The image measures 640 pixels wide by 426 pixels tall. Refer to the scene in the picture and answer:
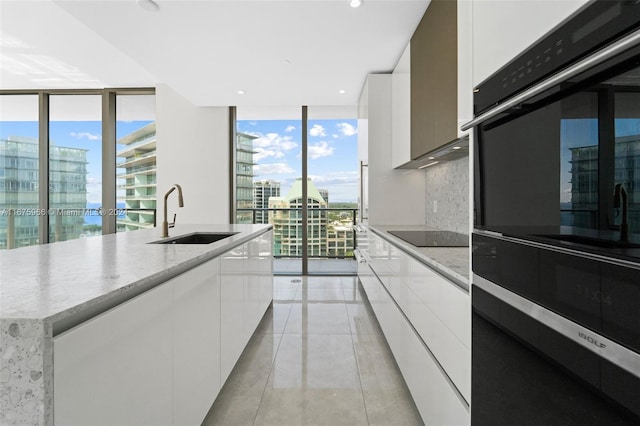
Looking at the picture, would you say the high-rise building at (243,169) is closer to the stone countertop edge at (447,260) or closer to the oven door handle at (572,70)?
the stone countertop edge at (447,260)

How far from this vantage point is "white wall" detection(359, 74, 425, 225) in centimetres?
354

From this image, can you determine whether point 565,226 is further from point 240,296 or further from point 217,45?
point 217,45

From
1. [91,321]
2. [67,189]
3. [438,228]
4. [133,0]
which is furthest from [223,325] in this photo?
[67,189]

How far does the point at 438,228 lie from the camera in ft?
9.89

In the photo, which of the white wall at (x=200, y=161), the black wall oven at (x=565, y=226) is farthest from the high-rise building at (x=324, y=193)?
the black wall oven at (x=565, y=226)

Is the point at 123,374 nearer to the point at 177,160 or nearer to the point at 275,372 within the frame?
the point at 275,372

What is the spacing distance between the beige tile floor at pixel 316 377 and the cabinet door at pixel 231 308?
0.20 m

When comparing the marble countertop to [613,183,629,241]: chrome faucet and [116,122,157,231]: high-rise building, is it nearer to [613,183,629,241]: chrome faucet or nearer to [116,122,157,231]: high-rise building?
[613,183,629,241]: chrome faucet

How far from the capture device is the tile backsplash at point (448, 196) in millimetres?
2504

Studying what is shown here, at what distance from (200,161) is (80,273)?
14.3 feet

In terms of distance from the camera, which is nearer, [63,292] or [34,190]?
[63,292]

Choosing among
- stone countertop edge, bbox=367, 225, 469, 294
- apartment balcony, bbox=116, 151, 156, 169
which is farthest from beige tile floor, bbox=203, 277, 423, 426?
apartment balcony, bbox=116, 151, 156, 169

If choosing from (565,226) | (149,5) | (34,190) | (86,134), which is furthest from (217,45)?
(34,190)

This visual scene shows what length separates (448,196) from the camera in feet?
9.30
